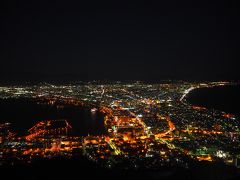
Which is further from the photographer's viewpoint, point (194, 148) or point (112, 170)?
point (194, 148)

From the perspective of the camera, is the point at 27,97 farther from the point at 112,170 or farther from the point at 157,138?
the point at 112,170

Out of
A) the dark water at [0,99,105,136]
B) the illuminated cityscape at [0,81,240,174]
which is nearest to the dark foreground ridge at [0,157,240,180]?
the illuminated cityscape at [0,81,240,174]

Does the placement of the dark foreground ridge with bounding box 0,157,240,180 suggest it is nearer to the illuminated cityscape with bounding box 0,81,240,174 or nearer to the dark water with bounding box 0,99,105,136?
the illuminated cityscape with bounding box 0,81,240,174

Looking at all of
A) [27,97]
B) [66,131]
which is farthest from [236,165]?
[27,97]

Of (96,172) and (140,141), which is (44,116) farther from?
(96,172)

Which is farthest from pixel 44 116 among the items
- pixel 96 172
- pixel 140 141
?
pixel 96 172

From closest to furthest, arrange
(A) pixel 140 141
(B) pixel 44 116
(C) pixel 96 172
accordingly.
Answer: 1. (C) pixel 96 172
2. (A) pixel 140 141
3. (B) pixel 44 116

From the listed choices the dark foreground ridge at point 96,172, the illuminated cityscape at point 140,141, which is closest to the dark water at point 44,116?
the illuminated cityscape at point 140,141

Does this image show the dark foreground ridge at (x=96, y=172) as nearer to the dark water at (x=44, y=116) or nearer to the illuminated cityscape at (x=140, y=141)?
the illuminated cityscape at (x=140, y=141)
